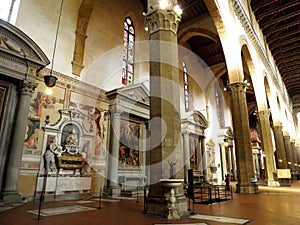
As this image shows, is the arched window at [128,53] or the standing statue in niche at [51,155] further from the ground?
the arched window at [128,53]

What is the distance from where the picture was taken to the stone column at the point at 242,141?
9.66 metres

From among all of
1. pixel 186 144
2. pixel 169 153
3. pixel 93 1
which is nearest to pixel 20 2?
pixel 93 1

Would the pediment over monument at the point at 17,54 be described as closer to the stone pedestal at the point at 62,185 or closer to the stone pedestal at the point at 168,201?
the stone pedestal at the point at 62,185

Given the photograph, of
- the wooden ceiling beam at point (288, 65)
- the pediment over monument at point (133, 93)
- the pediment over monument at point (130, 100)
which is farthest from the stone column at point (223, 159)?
the wooden ceiling beam at point (288, 65)

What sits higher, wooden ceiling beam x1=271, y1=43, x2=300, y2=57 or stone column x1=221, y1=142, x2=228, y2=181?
wooden ceiling beam x1=271, y1=43, x2=300, y2=57

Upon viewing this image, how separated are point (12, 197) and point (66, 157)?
6.99 feet

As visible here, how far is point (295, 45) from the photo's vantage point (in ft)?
72.8

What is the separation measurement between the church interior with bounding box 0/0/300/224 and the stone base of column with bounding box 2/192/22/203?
0.09 feet

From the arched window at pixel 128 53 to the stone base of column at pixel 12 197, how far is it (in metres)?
7.31

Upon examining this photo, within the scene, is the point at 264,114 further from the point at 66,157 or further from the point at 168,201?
the point at 168,201

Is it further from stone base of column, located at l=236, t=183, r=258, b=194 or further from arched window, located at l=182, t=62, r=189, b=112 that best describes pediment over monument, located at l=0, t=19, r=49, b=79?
arched window, located at l=182, t=62, r=189, b=112

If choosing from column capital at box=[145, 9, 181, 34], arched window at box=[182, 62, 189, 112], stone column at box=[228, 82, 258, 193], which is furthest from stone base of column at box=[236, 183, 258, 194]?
arched window at box=[182, 62, 189, 112]

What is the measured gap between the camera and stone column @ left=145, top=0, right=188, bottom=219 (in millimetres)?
4598

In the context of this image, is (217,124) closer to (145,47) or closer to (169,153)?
(145,47)
